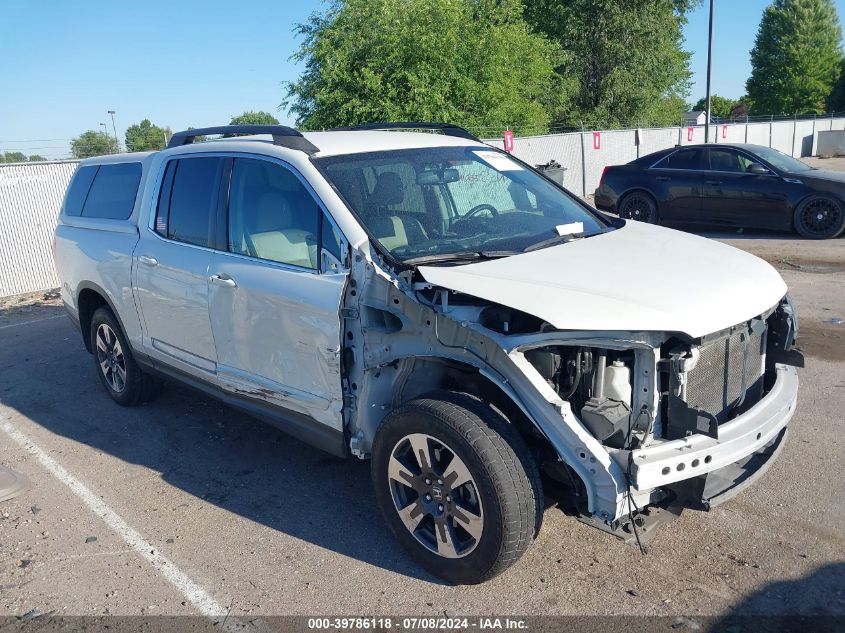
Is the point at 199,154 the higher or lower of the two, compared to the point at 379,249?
higher

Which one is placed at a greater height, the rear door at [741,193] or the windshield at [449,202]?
the windshield at [449,202]

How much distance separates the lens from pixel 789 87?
204ft

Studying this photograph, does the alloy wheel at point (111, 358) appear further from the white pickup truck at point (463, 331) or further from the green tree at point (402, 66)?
the green tree at point (402, 66)

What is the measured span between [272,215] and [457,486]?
1866 millimetres

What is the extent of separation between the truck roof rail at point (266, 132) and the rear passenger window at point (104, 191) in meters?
0.44

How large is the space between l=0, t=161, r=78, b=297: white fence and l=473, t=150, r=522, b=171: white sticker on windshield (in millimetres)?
9139

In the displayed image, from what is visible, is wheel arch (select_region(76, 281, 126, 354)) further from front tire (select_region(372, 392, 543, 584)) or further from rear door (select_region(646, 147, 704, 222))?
rear door (select_region(646, 147, 704, 222))

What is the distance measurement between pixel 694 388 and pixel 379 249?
5.10 ft

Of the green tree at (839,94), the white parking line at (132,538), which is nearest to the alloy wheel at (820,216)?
the white parking line at (132,538)

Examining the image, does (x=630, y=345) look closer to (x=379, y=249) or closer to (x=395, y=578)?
(x=379, y=249)

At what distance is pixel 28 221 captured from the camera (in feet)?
37.9

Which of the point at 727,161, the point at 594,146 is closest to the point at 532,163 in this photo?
the point at 594,146

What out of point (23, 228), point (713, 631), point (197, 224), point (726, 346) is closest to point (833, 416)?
point (726, 346)

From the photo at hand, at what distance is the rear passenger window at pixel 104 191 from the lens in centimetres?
545
